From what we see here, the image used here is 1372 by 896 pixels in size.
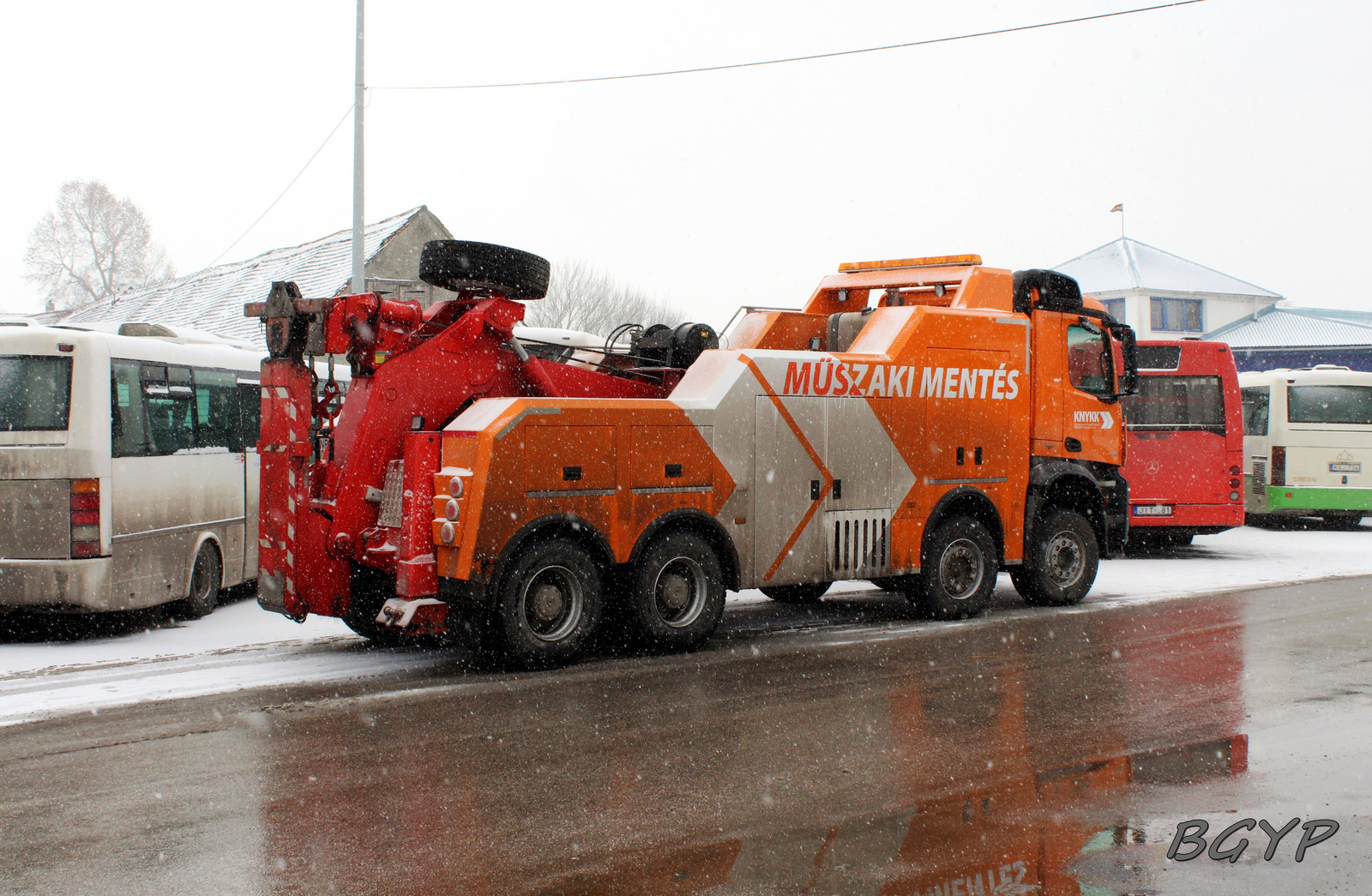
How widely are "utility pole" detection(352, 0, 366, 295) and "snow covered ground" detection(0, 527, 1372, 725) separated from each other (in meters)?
5.49

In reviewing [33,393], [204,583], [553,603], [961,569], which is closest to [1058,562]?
[961,569]

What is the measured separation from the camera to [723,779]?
5723 mm

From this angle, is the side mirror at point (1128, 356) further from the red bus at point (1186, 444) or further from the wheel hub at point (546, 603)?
the wheel hub at point (546, 603)

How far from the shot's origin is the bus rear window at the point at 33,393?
943 centimetres

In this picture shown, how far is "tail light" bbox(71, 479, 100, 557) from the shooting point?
9414mm

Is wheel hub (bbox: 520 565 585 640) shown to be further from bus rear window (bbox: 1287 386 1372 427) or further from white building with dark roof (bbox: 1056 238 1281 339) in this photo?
white building with dark roof (bbox: 1056 238 1281 339)

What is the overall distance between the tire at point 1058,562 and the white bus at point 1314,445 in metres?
10.4

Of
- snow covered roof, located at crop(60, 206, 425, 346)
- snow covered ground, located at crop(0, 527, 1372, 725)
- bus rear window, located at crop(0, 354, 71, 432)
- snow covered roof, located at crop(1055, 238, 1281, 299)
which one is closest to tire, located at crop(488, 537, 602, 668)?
snow covered ground, located at crop(0, 527, 1372, 725)

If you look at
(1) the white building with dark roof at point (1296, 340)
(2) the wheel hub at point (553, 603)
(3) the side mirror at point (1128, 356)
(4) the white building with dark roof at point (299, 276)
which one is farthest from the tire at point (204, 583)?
(1) the white building with dark roof at point (1296, 340)

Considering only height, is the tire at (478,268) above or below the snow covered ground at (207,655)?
above

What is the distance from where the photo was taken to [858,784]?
5.60 metres

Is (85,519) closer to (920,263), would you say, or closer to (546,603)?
(546,603)

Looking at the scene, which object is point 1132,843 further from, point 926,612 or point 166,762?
point 926,612

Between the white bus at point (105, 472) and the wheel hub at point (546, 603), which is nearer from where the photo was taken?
the wheel hub at point (546, 603)
